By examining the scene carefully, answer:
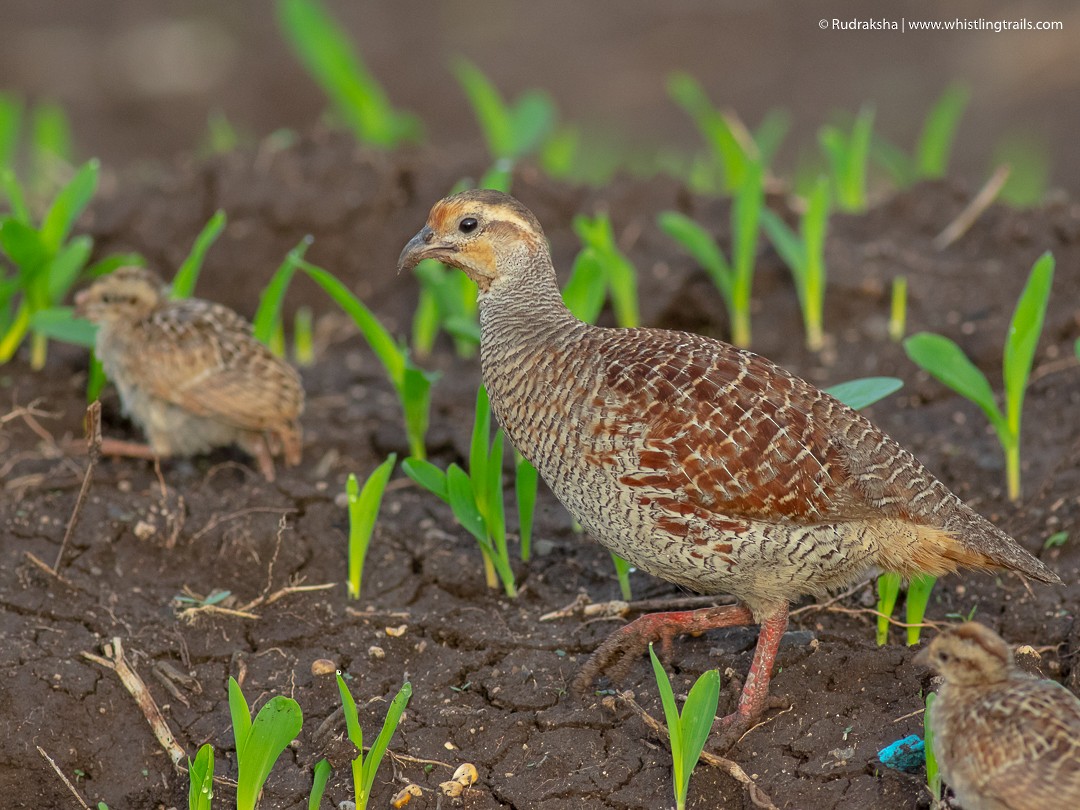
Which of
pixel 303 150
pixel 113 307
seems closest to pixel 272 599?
pixel 113 307

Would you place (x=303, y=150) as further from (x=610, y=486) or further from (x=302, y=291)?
(x=610, y=486)

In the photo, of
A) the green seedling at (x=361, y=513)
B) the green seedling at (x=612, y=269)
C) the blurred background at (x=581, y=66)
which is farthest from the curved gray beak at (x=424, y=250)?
the blurred background at (x=581, y=66)

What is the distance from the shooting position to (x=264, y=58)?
15.5 metres

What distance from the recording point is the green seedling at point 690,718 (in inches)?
163

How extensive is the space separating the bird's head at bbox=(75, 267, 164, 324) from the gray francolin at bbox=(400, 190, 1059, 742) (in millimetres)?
2498

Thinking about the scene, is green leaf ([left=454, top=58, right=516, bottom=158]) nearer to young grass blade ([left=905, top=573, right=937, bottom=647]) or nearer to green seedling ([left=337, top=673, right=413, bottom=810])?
young grass blade ([left=905, top=573, right=937, bottom=647])

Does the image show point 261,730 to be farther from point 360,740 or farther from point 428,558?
point 428,558

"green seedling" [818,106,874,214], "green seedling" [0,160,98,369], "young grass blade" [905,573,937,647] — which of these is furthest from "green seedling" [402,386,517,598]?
"green seedling" [818,106,874,214]

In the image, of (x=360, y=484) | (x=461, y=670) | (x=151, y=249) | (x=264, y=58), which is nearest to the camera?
(x=461, y=670)

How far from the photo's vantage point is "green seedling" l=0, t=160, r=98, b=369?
20.9 ft

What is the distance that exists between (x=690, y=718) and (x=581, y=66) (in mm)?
12053

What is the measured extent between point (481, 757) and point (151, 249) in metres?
4.71

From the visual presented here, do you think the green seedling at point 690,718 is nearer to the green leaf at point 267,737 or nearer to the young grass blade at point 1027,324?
the green leaf at point 267,737

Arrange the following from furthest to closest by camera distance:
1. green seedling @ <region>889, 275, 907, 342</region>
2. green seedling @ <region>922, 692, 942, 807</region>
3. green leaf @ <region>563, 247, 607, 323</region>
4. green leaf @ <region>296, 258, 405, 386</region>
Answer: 1. green seedling @ <region>889, 275, 907, 342</region>
2. green leaf @ <region>563, 247, 607, 323</region>
3. green leaf @ <region>296, 258, 405, 386</region>
4. green seedling @ <region>922, 692, 942, 807</region>
